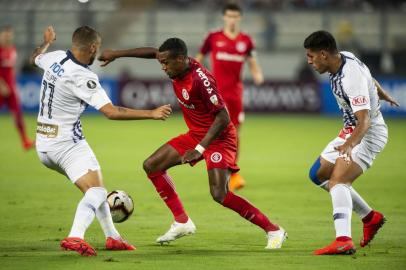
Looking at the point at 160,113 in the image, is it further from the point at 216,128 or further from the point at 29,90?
the point at 29,90

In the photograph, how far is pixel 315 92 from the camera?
2919cm

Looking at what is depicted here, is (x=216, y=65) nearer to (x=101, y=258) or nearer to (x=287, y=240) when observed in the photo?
(x=287, y=240)

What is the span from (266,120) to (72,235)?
19.8m

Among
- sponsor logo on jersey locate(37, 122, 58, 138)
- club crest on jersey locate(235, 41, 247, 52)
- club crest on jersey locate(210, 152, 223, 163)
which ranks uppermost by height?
club crest on jersey locate(235, 41, 247, 52)

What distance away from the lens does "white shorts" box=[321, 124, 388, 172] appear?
29.2ft

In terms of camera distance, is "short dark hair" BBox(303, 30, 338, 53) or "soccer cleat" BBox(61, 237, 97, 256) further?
"short dark hair" BBox(303, 30, 338, 53)

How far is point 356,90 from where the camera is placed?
8.27 m

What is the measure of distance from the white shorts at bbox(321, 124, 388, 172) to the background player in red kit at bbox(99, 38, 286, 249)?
940 millimetres

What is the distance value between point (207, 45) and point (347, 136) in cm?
641

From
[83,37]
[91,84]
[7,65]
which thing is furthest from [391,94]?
[91,84]

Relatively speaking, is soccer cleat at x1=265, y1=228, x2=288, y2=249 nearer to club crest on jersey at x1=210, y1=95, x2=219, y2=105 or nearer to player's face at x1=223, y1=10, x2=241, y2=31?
club crest on jersey at x1=210, y1=95, x2=219, y2=105

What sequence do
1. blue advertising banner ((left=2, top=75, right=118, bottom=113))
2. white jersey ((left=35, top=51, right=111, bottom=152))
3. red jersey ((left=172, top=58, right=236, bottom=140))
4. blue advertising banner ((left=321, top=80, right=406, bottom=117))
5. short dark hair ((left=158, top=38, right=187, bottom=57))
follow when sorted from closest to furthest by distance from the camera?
white jersey ((left=35, top=51, right=111, bottom=152)) → short dark hair ((left=158, top=38, right=187, bottom=57)) → red jersey ((left=172, top=58, right=236, bottom=140)) → blue advertising banner ((left=321, top=80, right=406, bottom=117)) → blue advertising banner ((left=2, top=75, right=118, bottom=113))

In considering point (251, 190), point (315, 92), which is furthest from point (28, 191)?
point (315, 92)

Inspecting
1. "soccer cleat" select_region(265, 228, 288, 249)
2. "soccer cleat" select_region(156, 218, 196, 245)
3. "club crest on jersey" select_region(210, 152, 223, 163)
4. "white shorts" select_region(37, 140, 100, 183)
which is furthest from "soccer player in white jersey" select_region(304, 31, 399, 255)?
"white shorts" select_region(37, 140, 100, 183)
